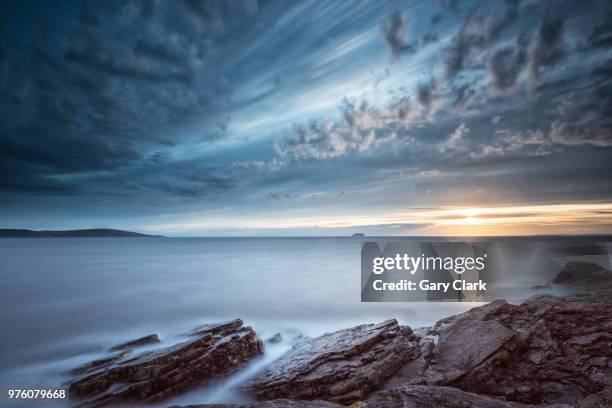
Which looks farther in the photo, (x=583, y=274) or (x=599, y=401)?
(x=583, y=274)

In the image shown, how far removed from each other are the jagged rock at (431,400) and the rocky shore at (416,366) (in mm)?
17

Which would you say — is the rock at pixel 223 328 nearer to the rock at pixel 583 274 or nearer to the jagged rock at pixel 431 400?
the jagged rock at pixel 431 400

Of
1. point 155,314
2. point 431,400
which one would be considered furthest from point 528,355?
point 155,314

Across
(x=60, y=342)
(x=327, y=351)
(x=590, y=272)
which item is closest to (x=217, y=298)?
(x=60, y=342)

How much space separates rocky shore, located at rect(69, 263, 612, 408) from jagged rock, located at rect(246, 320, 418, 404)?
23 mm

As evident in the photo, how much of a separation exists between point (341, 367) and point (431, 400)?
9.08 ft

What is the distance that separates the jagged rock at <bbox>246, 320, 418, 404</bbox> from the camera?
6.58m

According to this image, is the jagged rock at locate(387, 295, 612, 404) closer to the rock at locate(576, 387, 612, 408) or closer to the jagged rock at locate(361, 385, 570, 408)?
the rock at locate(576, 387, 612, 408)

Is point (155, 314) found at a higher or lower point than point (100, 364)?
lower

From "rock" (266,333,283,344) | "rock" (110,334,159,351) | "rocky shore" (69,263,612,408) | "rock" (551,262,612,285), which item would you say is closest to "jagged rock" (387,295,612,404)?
"rocky shore" (69,263,612,408)

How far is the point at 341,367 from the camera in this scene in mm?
7051

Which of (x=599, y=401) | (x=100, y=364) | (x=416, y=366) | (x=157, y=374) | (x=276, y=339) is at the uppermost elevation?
(x=599, y=401)

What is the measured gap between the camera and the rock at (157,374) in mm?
7105

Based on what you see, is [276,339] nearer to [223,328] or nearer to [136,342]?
[223,328]
